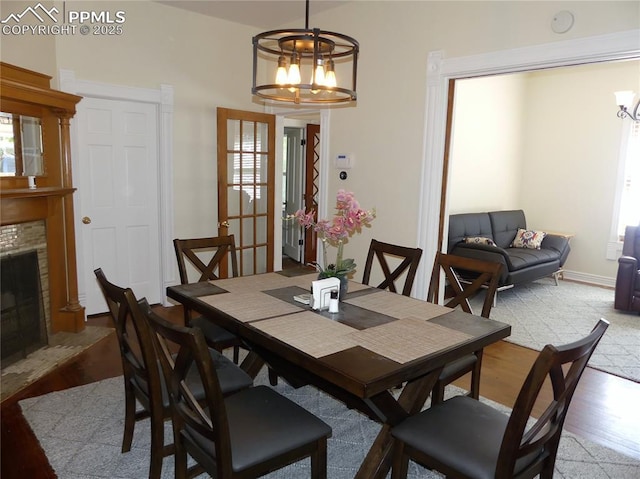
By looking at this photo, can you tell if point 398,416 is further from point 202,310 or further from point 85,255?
point 85,255

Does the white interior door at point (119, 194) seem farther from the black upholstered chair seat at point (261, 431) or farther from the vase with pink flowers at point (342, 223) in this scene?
the black upholstered chair seat at point (261, 431)

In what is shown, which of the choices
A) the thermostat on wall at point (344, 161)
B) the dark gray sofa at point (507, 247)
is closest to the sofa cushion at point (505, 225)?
the dark gray sofa at point (507, 247)

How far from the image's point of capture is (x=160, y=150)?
15.2ft

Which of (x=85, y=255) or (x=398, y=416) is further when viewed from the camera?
(x=85, y=255)

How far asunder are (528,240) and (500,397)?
144 inches

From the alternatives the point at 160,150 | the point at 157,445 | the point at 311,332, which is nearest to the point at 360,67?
the point at 160,150

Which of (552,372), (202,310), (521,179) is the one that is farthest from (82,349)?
(521,179)

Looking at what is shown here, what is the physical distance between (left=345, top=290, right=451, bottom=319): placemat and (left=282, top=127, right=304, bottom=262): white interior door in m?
4.34

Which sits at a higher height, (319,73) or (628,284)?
(319,73)

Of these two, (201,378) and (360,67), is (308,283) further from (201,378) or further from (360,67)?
(360,67)

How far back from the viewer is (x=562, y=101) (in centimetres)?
680

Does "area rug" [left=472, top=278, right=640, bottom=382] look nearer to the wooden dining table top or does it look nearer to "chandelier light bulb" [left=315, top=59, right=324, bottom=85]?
the wooden dining table top

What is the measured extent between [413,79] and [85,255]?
331cm
